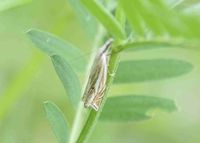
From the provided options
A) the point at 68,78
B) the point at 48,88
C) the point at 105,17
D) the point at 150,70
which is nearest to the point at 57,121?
the point at 68,78

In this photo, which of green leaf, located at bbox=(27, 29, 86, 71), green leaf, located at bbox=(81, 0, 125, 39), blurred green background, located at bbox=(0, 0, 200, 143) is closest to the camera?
green leaf, located at bbox=(81, 0, 125, 39)

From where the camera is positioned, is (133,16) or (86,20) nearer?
(133,16)

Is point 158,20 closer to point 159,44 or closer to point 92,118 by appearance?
point 159,44

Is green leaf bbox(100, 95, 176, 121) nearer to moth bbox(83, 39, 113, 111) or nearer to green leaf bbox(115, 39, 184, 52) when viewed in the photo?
moth bbox(83, 39, 113, 111)

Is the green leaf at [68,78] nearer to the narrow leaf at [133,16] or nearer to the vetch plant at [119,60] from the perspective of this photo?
the vetch plant at [119,60]

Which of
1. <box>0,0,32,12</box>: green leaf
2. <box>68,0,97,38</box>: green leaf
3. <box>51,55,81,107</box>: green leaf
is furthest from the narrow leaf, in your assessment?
<box>68,0,97,38</box>: green leaf

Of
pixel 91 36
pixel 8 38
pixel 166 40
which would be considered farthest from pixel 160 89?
pixel 166 40

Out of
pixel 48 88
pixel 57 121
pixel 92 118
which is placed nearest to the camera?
pixel 92 118
